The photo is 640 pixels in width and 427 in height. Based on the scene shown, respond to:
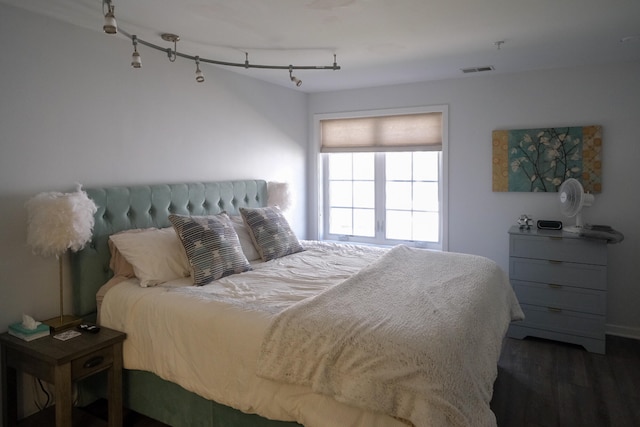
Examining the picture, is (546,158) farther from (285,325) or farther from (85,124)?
(85,124)

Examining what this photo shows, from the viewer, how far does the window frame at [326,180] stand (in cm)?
445

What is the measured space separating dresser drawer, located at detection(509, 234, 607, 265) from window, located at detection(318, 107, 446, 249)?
3.12ft

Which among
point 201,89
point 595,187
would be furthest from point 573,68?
point 201,89

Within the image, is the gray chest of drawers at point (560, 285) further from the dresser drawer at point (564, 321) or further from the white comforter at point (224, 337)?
the white comforter at point (224, 337)

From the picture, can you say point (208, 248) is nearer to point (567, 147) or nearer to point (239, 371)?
point (239, 371)

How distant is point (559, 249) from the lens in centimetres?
355

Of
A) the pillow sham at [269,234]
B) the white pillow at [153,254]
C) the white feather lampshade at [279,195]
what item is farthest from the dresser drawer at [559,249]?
the white pillow at [153,254]

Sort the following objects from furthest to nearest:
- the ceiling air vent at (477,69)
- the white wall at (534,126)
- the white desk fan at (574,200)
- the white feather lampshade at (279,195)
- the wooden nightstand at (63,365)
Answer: the white feather lampshade at (279,195) < the ceiling air vent at (477,69) < the white wall at (534,126) < the white desk fan at (574,200) < the wooden nightstand at (63,365)

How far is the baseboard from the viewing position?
3.75 meters

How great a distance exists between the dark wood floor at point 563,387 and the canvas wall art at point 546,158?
1.42 meters

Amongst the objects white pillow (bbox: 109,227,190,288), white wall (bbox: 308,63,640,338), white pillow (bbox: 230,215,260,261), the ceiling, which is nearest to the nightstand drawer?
white pillow (bbox: 109,227,190,288)

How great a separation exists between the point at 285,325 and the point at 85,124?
6.20 ft

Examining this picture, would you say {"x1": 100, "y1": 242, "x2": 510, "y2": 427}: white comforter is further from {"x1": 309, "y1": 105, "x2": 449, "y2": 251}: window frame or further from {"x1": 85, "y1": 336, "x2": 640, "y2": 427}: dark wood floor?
{"x1": 309, "y1": 105, "x2": 449, "y2": 251}: window frame

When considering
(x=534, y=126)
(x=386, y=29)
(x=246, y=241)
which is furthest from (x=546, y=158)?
(x=246, y=241)
